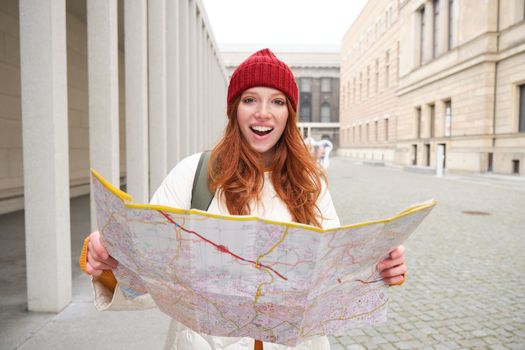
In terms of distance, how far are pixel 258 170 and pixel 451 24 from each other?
2605cm

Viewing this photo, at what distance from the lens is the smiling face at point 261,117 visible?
1.74m

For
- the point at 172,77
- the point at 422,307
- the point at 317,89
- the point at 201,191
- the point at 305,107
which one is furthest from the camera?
the point at 305,107

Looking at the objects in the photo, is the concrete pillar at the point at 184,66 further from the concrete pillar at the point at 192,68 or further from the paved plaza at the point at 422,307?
the paved plaza at the point at 422,307

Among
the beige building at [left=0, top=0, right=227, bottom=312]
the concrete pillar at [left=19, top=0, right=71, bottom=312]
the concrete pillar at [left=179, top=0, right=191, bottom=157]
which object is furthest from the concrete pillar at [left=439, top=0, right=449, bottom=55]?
the concrete pillar at [left=19, top=0, right=71, bottom=312]

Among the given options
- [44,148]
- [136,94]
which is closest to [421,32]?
[136,94]

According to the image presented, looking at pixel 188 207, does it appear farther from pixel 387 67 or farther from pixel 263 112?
pixel 387 67

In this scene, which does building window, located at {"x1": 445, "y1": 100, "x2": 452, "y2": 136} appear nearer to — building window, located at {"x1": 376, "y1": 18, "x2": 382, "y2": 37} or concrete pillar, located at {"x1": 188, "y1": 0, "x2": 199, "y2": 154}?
building window, located at {"x1": 376, "y1": 18, "x2": 382, "y2": 37}

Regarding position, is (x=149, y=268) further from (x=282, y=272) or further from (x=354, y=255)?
(x=354, y=255)

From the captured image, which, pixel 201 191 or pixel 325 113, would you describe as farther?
pixel 325 113

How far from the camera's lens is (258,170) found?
5.80 ft

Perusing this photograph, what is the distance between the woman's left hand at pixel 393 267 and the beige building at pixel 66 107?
4.77 feet

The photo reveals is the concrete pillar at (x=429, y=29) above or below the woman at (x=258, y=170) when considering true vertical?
above

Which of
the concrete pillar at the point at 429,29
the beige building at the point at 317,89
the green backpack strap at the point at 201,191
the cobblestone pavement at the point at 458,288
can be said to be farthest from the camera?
the beige building at the point at 317,89

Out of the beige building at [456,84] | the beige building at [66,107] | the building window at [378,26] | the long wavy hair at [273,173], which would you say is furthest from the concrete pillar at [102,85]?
the building window at [378,26]
